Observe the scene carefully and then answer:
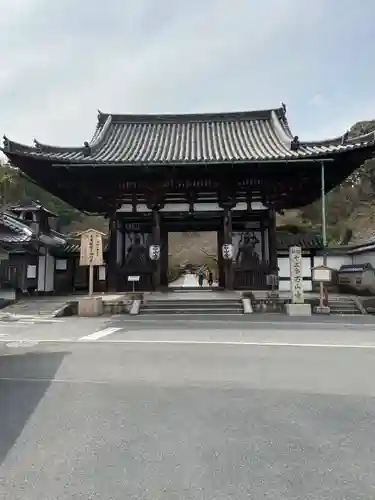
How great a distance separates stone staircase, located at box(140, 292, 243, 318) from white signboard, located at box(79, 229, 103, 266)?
230 centimetres

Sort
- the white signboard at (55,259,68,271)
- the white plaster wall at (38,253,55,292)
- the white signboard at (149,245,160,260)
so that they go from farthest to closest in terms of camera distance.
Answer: the white signboard at (55,259,68,271), the white plaster wall at (38,253,55,292), the white signboard at (149,245,160,260)

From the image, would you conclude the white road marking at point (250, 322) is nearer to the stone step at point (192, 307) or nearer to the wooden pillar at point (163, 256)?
the stone step at point (192, 307)

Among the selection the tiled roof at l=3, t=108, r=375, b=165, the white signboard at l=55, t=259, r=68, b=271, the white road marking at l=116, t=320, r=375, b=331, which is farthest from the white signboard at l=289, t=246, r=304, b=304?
the white signboard at l=55, t=259, r=68, b=271

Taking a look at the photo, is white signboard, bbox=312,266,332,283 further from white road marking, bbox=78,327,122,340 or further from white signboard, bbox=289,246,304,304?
white road marking, bbox=78,327,122,340

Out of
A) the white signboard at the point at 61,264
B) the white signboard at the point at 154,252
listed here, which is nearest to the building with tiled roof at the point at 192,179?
the white signboard at the point at 154,252

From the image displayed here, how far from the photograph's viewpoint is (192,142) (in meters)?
18.7

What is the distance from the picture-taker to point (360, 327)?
10273 mm

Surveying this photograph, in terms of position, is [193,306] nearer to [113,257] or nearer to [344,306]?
[113,257]

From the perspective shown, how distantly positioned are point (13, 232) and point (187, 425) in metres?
17.1

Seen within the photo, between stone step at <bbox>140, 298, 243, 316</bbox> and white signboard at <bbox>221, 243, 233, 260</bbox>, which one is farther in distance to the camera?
white signboard at <bbox>221, 243, 233, 260</bbox>

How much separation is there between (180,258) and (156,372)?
44.5m

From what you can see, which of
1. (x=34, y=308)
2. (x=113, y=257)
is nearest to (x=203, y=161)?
(x=113, y=257)

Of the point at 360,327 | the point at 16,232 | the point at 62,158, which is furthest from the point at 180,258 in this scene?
the point at 360,327

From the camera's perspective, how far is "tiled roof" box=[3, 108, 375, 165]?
48.1 ft
